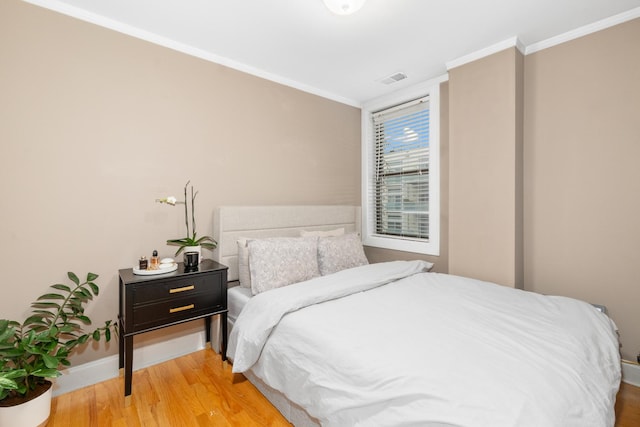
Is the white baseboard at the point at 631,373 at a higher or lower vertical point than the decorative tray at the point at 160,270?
lower

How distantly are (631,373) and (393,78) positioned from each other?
9.90 feet

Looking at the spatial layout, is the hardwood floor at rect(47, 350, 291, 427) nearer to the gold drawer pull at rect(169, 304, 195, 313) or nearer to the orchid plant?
the gold drawer pull at rect(169, 304, 195, 313)

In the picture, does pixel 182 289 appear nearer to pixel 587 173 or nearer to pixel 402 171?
pixel 402 171

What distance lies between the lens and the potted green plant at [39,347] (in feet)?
5.17

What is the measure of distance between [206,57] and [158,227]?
149 cm

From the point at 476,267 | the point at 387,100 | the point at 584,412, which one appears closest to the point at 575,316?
the point at 584,412

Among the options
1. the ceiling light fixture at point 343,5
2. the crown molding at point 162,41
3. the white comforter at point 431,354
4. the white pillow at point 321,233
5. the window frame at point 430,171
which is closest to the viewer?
the white comforter at point 431,354

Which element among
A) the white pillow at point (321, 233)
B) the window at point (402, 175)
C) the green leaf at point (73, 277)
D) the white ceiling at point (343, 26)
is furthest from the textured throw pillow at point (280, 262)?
the white ceiling at point (343, 26)

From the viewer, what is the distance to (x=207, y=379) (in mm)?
2197

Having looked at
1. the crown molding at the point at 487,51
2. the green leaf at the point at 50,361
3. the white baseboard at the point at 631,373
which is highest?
the crown molding at the point at 487,51

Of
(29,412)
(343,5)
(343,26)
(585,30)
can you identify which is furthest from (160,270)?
(585,30)

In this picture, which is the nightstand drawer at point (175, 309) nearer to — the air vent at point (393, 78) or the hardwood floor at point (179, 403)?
the hardwood floor at point (179, 403)

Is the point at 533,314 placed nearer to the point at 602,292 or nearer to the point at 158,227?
the point at 602,292

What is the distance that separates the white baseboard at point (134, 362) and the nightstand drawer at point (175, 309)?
1.77 feet
